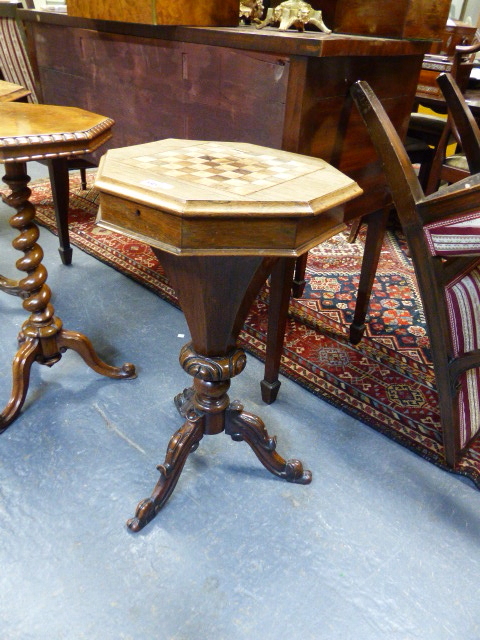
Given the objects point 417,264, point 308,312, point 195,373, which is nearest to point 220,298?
point 195,373

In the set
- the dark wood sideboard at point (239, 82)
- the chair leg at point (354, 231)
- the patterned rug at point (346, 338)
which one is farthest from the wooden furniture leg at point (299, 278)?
the chair leg at point (354, 231)

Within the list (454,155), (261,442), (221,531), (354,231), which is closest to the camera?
(221,531)

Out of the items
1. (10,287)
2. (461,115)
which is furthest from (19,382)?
(461,115)

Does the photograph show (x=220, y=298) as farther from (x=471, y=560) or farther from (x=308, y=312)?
(x=308, y=312)

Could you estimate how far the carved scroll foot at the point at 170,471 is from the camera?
1.30 m

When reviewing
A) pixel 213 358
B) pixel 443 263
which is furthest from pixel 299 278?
pixel 213 358

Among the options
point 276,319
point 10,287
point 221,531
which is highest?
point 276,319

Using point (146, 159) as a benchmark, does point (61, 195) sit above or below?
below

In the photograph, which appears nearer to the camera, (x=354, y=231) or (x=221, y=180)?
(x=221, y=180)

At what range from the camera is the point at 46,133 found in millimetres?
1162

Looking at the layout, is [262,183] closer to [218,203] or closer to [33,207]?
[218,203]

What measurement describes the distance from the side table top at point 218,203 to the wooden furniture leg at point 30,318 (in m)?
0.51

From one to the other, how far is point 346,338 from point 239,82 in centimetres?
116

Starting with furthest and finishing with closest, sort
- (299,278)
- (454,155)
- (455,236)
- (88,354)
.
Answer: (454,155) < (299,278) < (88,354) < (455,236)
